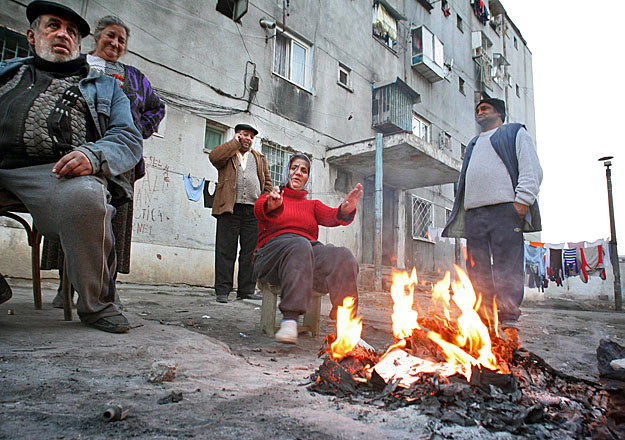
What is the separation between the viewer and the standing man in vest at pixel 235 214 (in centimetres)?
496

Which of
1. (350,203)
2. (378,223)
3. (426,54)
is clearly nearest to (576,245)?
Result: (378,223)

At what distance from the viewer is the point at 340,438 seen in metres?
1.14

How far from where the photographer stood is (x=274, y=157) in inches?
385

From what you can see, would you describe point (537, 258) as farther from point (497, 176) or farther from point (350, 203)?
point (350, 203)

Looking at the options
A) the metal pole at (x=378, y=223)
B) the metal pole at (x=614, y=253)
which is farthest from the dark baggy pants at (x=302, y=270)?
the metal pole at (x=614, y=253)

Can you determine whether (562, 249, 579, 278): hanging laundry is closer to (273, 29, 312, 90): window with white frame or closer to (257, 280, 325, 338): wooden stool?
(273, 29, 312, 90): window with white frame

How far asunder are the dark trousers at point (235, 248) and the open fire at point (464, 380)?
2988 mm

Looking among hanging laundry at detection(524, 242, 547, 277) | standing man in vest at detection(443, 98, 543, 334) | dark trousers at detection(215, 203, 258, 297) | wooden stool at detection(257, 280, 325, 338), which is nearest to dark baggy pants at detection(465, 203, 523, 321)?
standing man in vest at detection(443, 98, 543, 334)

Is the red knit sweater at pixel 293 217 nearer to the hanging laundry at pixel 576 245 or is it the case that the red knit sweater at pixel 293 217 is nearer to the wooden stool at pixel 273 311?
the wooden stool at pixel 273 311

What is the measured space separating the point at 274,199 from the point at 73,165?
143 centimetres

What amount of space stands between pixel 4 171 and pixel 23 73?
621 millimetres

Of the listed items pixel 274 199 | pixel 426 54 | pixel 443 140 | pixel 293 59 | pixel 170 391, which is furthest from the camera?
pixel 443 140

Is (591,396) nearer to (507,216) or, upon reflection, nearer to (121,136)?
(507,216)

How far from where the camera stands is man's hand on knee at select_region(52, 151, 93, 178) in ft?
6.41
